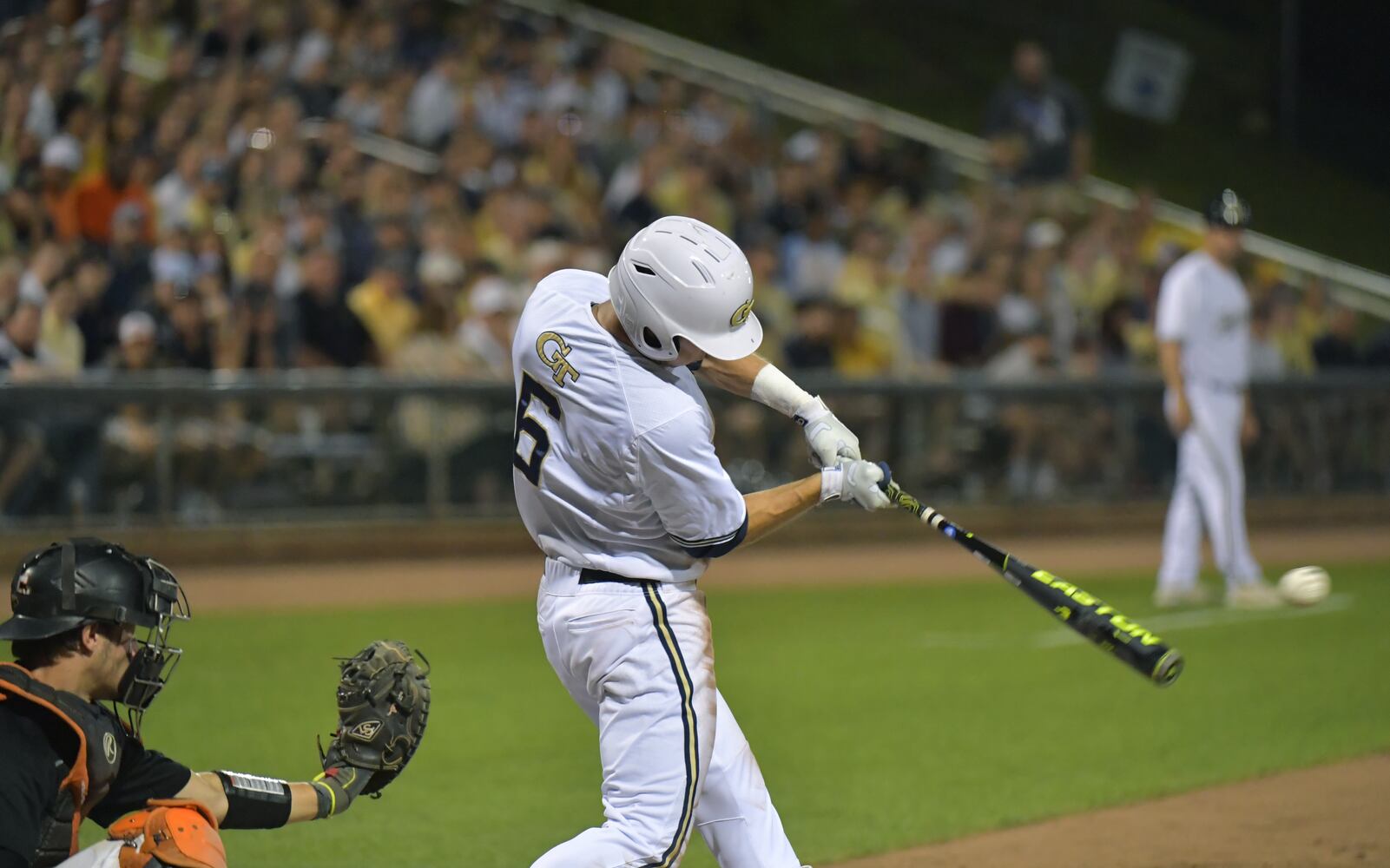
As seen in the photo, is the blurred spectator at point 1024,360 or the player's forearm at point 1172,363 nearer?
the player's forearm at point 1172,363

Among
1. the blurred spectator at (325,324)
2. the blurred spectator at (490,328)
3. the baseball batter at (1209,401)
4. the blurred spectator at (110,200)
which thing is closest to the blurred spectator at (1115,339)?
the baseball batter at (1209,401)

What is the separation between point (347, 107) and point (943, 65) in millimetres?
11100

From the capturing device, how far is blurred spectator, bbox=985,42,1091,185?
56.2 ft

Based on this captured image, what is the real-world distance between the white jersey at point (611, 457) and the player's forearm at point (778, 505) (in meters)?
0.10

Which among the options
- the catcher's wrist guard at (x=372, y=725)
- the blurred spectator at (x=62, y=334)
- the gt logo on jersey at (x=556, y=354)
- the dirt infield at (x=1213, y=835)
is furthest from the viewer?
the blurred spectator at (x=62, y=334)

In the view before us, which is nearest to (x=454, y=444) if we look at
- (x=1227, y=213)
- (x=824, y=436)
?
(x=1227, y=213)

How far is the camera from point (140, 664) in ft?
12.1

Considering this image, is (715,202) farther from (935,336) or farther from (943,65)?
(943,65)

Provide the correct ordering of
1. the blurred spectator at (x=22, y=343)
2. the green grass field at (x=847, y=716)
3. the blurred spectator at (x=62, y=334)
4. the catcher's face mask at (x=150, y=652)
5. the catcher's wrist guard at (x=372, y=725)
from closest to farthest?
the catcher's face mask at (x=150, y=652)
the catcher's wrist guard at (x=372, y=725)
the green grass field at (x=847, y=716)
the blurred spectator at (x=22, y=343)
the blurred spectator at (x=62, y=334)

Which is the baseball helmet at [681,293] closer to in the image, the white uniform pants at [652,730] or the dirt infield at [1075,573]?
the white uniform pants at [652,730]

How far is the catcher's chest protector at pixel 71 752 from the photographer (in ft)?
11.3

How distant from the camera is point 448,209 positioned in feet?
43.8

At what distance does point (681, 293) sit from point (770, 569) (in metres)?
9.09

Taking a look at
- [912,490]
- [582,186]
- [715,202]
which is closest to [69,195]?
[582,186]
